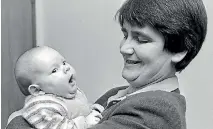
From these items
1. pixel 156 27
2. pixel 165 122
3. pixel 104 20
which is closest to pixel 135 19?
pixel 156 27

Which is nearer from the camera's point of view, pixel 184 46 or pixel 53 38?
pixel 184 46

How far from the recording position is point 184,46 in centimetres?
122

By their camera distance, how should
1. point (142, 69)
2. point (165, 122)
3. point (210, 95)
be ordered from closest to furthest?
1. point (165, 122)
2. point (142, 69)
3. point (210, 95)

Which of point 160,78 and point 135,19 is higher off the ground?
point 135,19

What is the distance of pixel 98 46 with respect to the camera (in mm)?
2105

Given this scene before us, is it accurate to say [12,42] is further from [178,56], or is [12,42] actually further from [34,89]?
[178,56]

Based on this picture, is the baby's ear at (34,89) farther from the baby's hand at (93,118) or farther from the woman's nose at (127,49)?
the woman's nose at (127,49)

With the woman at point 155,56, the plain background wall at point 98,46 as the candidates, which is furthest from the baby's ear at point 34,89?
the plain background wall at point 98,46

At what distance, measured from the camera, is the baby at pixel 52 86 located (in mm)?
1247

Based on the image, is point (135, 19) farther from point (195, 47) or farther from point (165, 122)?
point (165, 122)

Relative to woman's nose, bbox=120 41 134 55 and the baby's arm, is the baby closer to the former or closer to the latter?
the baby's arm

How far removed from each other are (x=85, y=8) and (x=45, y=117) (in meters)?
0.99

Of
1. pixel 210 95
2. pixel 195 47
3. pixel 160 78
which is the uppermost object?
pixel 195 47

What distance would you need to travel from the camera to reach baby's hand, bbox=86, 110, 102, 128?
126cm
